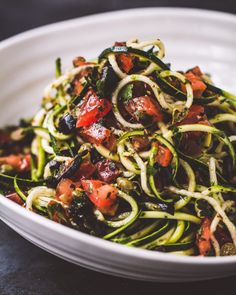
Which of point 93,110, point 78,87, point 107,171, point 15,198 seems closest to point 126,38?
point 78,87

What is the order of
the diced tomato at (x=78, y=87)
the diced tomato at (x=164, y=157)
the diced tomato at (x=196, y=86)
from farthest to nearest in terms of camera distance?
the diced tomato at (x=78, y=87), the diced tomato at (x=196, y=86), the diced tomato at (x=164, y=157)

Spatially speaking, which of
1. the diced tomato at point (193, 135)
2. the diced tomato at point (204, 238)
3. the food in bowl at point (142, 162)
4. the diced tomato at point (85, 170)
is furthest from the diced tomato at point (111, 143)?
the diced tomato at point (204, 238)

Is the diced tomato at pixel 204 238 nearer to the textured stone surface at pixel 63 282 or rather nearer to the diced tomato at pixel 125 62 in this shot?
the textured stone surface at pixel 63 282

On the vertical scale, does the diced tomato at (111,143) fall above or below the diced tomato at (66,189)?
above

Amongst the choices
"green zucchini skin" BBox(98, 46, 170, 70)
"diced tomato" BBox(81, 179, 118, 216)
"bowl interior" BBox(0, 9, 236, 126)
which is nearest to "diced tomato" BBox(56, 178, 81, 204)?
"diced tomato" BBox(81, 179, 118, 216)

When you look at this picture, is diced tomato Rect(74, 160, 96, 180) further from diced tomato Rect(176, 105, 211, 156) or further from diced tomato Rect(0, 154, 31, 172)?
diced tomato Rect(0, 154, 31, 172)

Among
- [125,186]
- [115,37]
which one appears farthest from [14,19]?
[125,186]

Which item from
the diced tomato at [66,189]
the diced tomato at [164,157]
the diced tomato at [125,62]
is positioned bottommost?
the diced tomato at [66,189]
